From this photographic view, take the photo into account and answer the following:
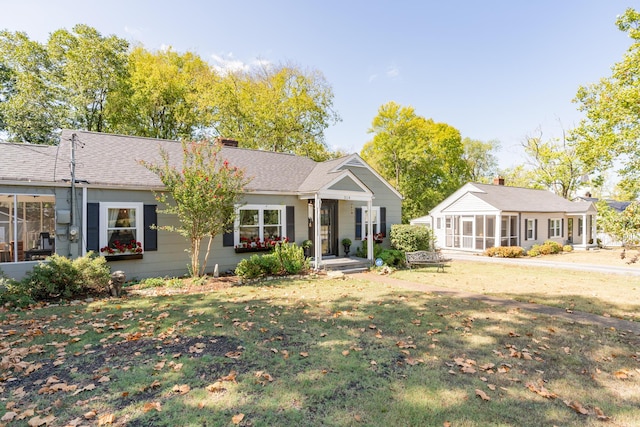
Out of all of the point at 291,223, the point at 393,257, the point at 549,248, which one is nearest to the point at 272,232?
the point at 291,223

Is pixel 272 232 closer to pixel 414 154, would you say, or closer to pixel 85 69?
pixel 85 69

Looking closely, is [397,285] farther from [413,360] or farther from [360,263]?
[413,360]

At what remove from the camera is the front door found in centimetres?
1455

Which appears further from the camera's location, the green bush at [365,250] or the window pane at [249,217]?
the green bush at [365,250]

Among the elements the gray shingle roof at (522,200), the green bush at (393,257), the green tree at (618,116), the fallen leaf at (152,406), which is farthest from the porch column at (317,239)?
the green tree at (618,116)

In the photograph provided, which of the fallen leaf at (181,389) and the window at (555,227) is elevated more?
the window at (555,227)

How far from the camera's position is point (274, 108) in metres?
26.6

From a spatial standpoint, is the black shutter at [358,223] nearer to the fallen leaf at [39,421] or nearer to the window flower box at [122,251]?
the window flower box at [122,251]

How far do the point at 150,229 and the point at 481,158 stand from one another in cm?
4722

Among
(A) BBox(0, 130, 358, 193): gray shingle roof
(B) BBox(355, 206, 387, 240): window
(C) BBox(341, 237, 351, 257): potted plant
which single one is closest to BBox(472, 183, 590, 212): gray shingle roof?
(B) BBox(355, 206, 387, 240): window

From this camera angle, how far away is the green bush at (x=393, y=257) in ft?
46.3

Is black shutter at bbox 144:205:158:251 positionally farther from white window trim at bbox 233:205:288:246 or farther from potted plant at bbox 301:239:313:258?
potted plant at bbox 301:239:313:258

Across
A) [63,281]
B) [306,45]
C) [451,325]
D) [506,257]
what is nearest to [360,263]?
[451,325]

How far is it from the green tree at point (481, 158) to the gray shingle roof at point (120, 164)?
36.9 meters
